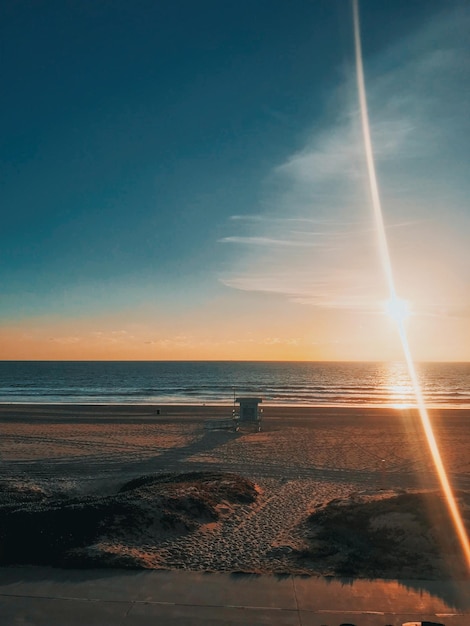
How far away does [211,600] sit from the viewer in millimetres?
5473

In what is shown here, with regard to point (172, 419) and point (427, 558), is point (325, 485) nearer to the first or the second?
point (427, 558)

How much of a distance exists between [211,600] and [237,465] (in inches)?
366

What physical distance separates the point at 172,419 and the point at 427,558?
21541 mm

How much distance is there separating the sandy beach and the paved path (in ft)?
1.89

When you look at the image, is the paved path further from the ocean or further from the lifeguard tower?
the ocean

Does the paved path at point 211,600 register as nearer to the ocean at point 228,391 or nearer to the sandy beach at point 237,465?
the sandy beach at point 237,465

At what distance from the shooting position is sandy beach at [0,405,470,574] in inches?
288

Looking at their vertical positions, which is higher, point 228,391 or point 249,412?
point 249,412

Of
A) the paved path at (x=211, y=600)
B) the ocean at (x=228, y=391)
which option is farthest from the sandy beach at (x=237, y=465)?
the ocean at (x=228, y=391)

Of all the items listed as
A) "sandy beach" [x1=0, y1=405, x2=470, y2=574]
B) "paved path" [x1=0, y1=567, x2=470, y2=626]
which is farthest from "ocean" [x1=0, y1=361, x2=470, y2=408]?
"paved path" [x1=0, y1=567, x2=470, y2=626]

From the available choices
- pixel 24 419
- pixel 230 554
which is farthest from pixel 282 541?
pixel 24 419

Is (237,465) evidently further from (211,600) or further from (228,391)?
(228,391)

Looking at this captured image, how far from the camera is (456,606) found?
5.42 meters

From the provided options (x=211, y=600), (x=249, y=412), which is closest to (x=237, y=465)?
(x=249, y=412)
